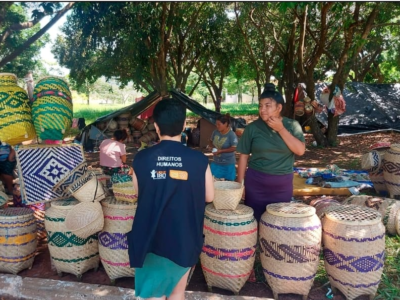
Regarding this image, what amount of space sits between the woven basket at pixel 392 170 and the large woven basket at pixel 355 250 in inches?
95.4

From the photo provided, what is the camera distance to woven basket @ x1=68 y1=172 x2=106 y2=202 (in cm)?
280

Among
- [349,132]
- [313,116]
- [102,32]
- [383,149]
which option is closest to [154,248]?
[383,149]

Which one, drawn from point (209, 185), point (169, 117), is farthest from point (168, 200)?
point (169, 117)

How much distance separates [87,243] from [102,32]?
268 inches

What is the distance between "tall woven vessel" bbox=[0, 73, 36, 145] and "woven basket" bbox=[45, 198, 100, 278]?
65 cm

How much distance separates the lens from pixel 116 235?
115 inches

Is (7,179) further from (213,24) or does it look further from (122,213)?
(213,24)

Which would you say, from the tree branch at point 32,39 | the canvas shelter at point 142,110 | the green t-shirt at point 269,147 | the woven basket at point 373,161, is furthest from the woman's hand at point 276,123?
the canvas shelter at point 142,110

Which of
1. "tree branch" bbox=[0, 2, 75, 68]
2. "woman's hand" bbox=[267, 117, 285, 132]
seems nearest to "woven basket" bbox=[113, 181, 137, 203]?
"woman's hand" bbox=[267, 117, 285, 132]

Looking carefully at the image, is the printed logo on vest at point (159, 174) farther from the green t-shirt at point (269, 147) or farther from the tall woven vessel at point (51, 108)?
the tall woven vessel at point (51, 108)

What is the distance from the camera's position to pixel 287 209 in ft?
8.97

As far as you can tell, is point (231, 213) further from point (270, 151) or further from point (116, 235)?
point (116, 235)

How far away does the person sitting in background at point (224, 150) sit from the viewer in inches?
192

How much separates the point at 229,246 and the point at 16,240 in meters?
1.88
